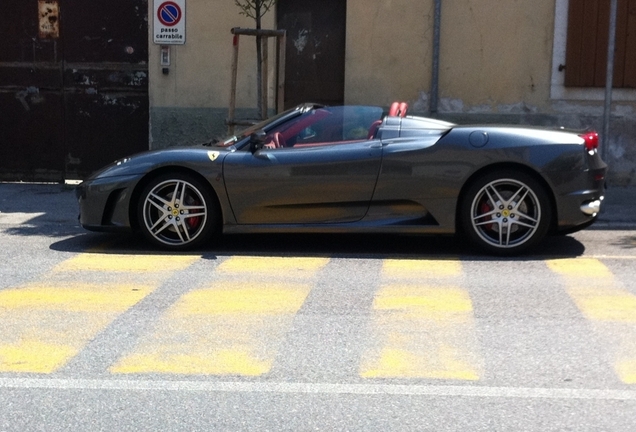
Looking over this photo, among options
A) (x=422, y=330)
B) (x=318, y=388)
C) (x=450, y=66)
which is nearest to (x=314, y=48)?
(x=450, y=66)

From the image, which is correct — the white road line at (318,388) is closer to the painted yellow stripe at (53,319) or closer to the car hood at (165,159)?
the painted yellow stripe at (53,319)

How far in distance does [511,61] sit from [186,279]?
7.01 meters

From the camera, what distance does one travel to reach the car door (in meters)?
8.09

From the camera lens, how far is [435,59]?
511 inches

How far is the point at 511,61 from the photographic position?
42.5 ft

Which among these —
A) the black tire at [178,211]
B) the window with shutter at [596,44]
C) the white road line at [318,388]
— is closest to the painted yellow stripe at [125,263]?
the black tire at [178,211]

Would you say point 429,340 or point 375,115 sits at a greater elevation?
point 375,115

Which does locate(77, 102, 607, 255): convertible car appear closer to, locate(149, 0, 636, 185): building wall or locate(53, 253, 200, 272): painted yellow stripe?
locate(53, 253, 200, 272): painted yellow stripe

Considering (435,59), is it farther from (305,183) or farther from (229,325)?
(229,325)

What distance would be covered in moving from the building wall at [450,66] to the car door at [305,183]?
508 centimetres

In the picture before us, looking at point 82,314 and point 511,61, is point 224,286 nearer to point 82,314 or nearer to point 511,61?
point 82,314

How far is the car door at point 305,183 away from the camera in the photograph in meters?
8.09

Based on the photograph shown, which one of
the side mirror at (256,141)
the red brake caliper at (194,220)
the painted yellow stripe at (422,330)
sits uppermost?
the side mirror at (256,141)

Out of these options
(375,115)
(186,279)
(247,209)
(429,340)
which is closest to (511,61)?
(375,115)
